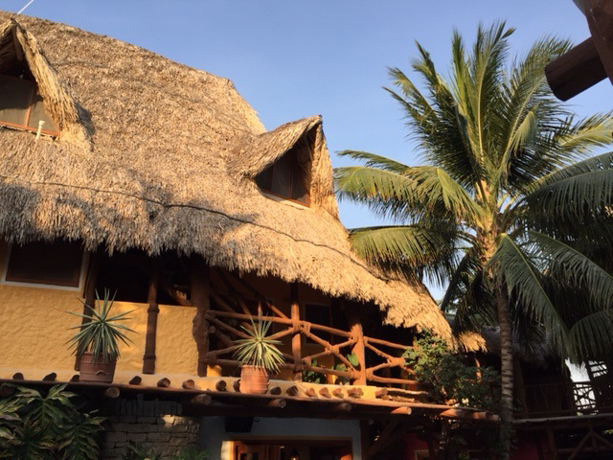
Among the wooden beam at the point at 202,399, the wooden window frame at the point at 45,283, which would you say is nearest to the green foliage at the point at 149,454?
the wooden beam at the point at 202,399

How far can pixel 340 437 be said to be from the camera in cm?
962

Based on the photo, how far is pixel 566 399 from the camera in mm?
15281

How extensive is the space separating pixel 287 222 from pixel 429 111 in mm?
3921

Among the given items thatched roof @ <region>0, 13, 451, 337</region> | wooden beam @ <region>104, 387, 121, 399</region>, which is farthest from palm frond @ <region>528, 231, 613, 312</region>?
wooden beam @ <region>104, 387, 121, 399</region>

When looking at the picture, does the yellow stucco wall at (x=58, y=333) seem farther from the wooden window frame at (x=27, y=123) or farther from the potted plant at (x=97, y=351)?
the wooden window frame at (x=27, y=123)

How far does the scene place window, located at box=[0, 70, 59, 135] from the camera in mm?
9094

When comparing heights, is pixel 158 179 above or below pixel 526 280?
above

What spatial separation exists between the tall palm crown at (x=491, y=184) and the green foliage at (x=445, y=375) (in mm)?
1613

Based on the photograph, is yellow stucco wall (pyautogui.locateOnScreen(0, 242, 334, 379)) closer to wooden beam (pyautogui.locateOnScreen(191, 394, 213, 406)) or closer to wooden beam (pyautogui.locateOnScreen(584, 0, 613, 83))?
wooden beam (pyautogui.locateOnScreen(191, 394, 213, 406))

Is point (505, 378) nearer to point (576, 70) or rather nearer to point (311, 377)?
point (311, 377)

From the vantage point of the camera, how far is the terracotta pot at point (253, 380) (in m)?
7.60

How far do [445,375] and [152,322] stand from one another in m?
4.84

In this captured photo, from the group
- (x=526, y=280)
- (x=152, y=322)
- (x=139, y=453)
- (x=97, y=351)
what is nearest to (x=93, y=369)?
(x=97, y=351)

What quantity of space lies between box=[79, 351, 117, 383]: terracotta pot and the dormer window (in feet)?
16.7
